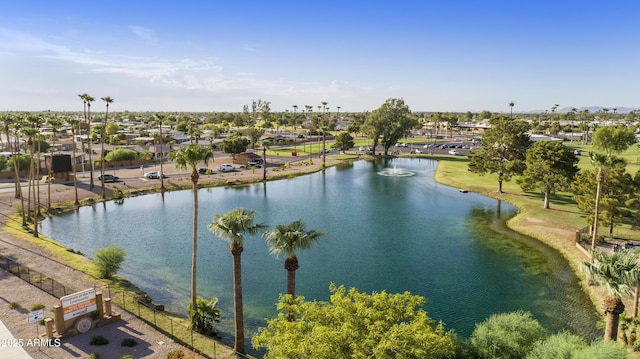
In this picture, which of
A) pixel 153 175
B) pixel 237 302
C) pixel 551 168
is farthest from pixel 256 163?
pixel 237 302

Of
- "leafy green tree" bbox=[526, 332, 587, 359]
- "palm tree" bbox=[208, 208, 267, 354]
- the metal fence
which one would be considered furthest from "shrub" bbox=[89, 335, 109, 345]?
"leafy green tree" bbox=[526, 332, 587, 359]

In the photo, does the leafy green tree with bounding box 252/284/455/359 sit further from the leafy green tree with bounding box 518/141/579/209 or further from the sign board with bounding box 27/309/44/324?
the leafy green tree with bounding box 518/141/579/209

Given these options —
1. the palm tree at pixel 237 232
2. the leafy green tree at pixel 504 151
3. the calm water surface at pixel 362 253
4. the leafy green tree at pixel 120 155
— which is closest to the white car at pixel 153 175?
the calm water surface at pixel 362 253

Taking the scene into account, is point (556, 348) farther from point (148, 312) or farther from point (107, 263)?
point (107, 263)

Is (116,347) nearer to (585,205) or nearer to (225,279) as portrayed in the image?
(225,279)

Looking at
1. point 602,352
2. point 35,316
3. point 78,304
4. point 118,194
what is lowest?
point 35,316
